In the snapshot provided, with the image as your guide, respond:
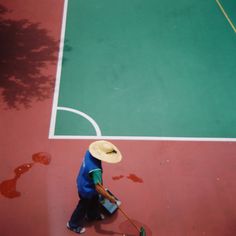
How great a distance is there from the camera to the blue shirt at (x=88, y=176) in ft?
15.6

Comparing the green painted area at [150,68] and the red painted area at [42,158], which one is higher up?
the green painted area at [150,68]

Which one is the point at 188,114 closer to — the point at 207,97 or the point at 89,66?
the point at 207,97

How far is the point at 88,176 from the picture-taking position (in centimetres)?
483

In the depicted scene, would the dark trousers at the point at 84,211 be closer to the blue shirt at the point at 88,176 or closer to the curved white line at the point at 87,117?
the blue shirt at the point at 88,176

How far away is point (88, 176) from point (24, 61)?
16.3 ft

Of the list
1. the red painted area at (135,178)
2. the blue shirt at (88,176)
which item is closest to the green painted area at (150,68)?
the red painted area at (135,178)

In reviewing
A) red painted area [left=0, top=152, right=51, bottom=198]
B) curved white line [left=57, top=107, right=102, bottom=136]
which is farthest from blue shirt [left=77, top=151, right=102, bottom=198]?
curved white line [left=57, top=107, right=102, bottom=136]

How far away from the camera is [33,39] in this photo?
941 centimetres

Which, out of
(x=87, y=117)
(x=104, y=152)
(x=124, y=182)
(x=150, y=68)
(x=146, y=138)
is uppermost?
(x=104, y=152)

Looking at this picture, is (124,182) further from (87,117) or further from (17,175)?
(17,175)

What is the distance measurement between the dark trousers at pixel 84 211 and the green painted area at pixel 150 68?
2.02 meters

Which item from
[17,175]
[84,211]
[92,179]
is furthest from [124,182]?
[17,175]

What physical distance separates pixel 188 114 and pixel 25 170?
4.01 meters

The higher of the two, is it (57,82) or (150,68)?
(150,68)
